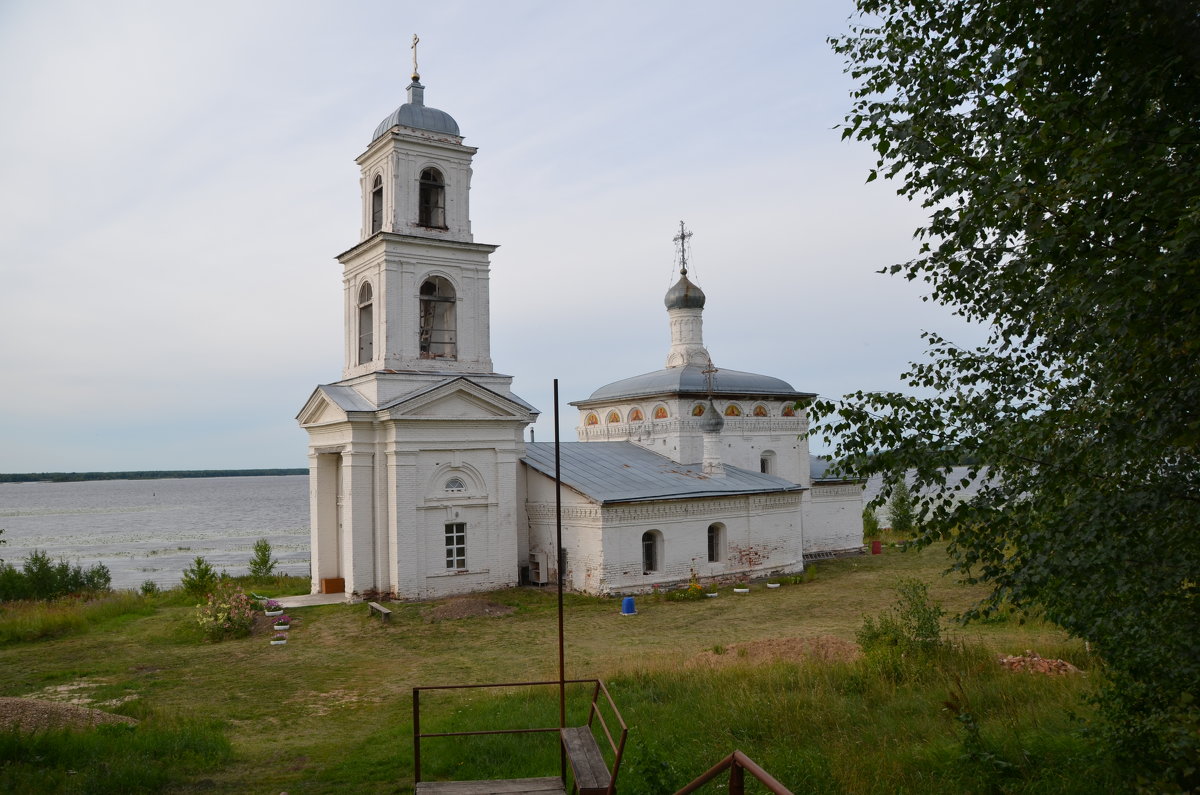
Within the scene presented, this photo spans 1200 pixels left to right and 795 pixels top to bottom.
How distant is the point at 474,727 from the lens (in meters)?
9.89

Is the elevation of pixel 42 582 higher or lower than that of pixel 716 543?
lower

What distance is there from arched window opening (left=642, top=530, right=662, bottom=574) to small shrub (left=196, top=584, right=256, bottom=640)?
968 centimetres

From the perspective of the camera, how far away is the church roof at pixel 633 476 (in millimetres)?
22531

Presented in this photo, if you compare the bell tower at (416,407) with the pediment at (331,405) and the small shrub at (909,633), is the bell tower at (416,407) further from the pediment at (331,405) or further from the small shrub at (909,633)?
the small shrub at (909,633)

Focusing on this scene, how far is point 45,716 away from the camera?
1005 centimetres

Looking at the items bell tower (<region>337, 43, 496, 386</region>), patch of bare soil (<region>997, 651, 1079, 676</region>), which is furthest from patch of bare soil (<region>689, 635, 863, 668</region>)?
bell tower (<region>337, 43, 496, 386</region>)

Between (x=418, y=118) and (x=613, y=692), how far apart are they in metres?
16.5

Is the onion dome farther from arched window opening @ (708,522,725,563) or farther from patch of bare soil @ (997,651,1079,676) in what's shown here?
patch of bare soil @ (997,651,1079,676)

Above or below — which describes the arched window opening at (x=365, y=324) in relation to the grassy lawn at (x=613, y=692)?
above

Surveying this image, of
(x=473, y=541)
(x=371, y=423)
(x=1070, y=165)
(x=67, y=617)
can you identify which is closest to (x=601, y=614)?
(x=473, y=541)

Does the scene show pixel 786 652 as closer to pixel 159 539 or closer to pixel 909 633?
pixel 909 633

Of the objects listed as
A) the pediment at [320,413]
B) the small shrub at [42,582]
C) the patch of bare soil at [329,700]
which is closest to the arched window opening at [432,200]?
the pediment at [320,413]

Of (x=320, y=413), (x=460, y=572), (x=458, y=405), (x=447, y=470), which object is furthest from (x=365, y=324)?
(x=460, y=572)

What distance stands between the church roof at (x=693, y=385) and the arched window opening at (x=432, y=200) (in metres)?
9.24
